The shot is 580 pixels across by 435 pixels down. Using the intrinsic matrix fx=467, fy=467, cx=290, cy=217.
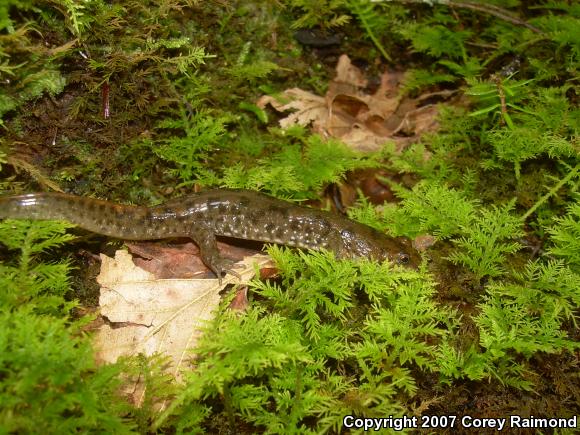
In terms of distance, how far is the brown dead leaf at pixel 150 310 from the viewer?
3.55 metres

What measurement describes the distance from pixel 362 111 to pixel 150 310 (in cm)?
352

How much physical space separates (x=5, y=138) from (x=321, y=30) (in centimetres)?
355

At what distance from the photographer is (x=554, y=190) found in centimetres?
425

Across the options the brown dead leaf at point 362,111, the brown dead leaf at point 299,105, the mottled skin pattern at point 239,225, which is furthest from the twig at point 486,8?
the mottled skin pattern at point 239,225

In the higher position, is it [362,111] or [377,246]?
[362,111]

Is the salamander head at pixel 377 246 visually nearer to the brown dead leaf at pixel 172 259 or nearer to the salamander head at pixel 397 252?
the salamander head at pixel 397 252

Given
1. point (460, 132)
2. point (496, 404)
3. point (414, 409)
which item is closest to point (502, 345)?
point (496, 404)

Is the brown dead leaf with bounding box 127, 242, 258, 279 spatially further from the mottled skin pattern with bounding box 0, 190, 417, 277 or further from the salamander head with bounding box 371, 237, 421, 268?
the salamander head with bounding box 371, 237, 421, 268

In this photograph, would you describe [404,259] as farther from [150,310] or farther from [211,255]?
[150,310]

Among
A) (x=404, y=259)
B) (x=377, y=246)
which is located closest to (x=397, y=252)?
(x=404, y=259)

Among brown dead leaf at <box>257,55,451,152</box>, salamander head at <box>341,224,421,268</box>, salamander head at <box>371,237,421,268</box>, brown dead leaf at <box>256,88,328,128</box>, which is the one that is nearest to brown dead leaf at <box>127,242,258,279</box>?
salamander head at <box>341,224,421,268</box>

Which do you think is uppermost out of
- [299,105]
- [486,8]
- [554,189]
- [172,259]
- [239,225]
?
[486,8]

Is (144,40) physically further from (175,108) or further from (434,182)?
(434,182)

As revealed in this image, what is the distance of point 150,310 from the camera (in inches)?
147
